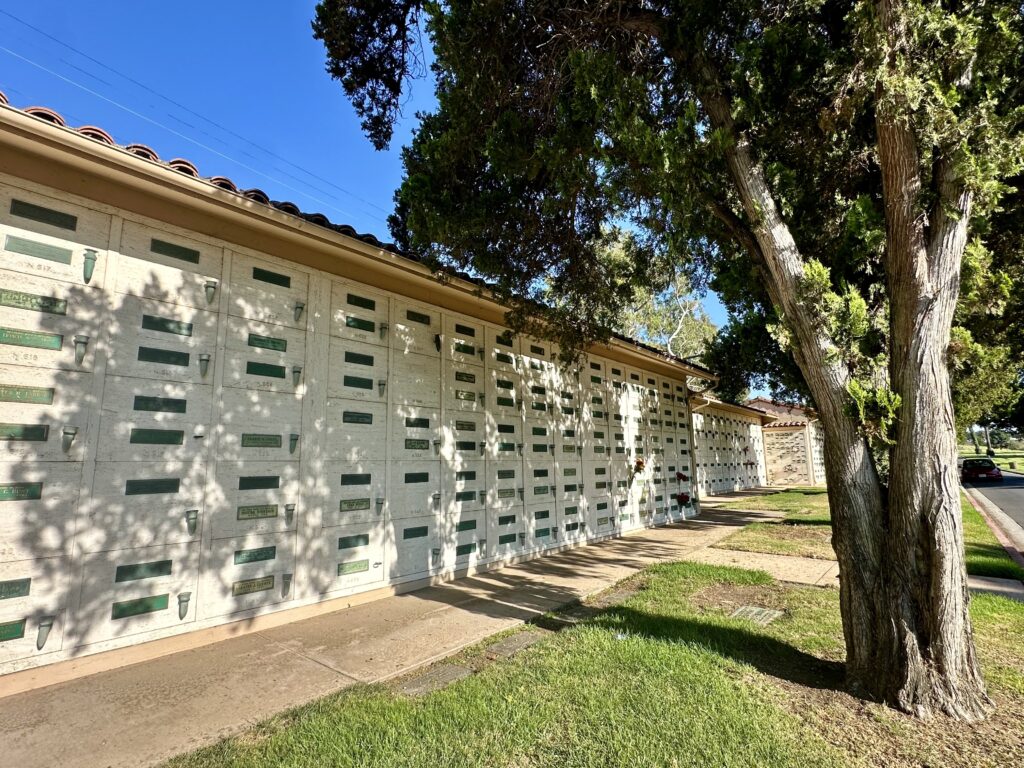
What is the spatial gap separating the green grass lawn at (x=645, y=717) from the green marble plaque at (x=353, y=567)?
192cm

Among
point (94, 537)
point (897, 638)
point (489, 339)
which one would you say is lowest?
point (897, 638)

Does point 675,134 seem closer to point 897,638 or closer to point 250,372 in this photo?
point 897,638

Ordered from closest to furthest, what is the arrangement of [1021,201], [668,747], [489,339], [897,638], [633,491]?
[668,747] → [897,638] → [1021,201] → [489,339] → [633,491]

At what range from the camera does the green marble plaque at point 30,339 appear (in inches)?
142

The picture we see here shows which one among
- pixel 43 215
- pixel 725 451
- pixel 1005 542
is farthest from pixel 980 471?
pixel 43 215

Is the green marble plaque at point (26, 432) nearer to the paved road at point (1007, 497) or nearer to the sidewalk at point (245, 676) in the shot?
the sidewalk at point (245, 676)

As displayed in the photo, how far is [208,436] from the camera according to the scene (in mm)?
4527

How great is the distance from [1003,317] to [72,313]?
31.9 ft

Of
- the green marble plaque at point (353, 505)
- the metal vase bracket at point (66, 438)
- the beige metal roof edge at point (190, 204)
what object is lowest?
the green marble plaque at point (353, 505)

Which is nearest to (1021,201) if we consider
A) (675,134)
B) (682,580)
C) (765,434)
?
(675,134)

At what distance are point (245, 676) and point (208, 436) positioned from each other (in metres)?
2.02

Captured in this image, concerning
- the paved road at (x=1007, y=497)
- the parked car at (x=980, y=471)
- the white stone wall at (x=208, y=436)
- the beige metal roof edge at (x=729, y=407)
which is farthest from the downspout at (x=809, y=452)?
the white stone wall at (x=208, y=436)

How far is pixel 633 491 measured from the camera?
10836 mm

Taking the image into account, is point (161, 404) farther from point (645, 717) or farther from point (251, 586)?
point (645, 717)
